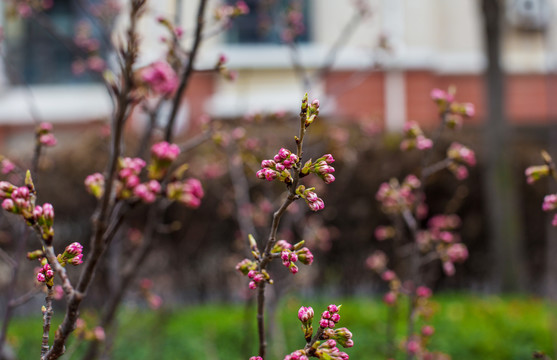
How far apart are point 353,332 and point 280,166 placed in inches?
136

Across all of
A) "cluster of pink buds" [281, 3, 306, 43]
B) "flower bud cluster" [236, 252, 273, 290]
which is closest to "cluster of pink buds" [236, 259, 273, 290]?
"flower bud cluster" [236, 252, 273, 290]

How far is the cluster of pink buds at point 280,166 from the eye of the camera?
0.96 metres

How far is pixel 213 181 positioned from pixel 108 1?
2824 mm

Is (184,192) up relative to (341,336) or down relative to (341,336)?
up

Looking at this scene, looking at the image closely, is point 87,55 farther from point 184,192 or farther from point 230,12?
point 184,192

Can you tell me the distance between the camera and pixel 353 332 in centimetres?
416

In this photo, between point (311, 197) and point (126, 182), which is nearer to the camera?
point (126, 182)

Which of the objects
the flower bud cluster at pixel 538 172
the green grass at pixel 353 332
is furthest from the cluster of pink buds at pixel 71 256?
the green grass at pixel 353 332

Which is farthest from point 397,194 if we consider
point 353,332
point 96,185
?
point 353,332

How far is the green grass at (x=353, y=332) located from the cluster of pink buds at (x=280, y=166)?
105 inches

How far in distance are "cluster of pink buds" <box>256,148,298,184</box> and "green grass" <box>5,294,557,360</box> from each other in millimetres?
2658

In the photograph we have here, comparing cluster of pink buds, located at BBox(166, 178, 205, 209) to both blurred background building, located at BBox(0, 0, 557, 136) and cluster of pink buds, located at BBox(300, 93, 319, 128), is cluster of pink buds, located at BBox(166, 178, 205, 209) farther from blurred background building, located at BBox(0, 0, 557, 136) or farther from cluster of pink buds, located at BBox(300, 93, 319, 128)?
blurred background building, located at BBox(0, 0, 557, 136)

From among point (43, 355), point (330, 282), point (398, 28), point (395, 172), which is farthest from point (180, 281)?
point (398, 28)

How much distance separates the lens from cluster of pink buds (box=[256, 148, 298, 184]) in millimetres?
955
